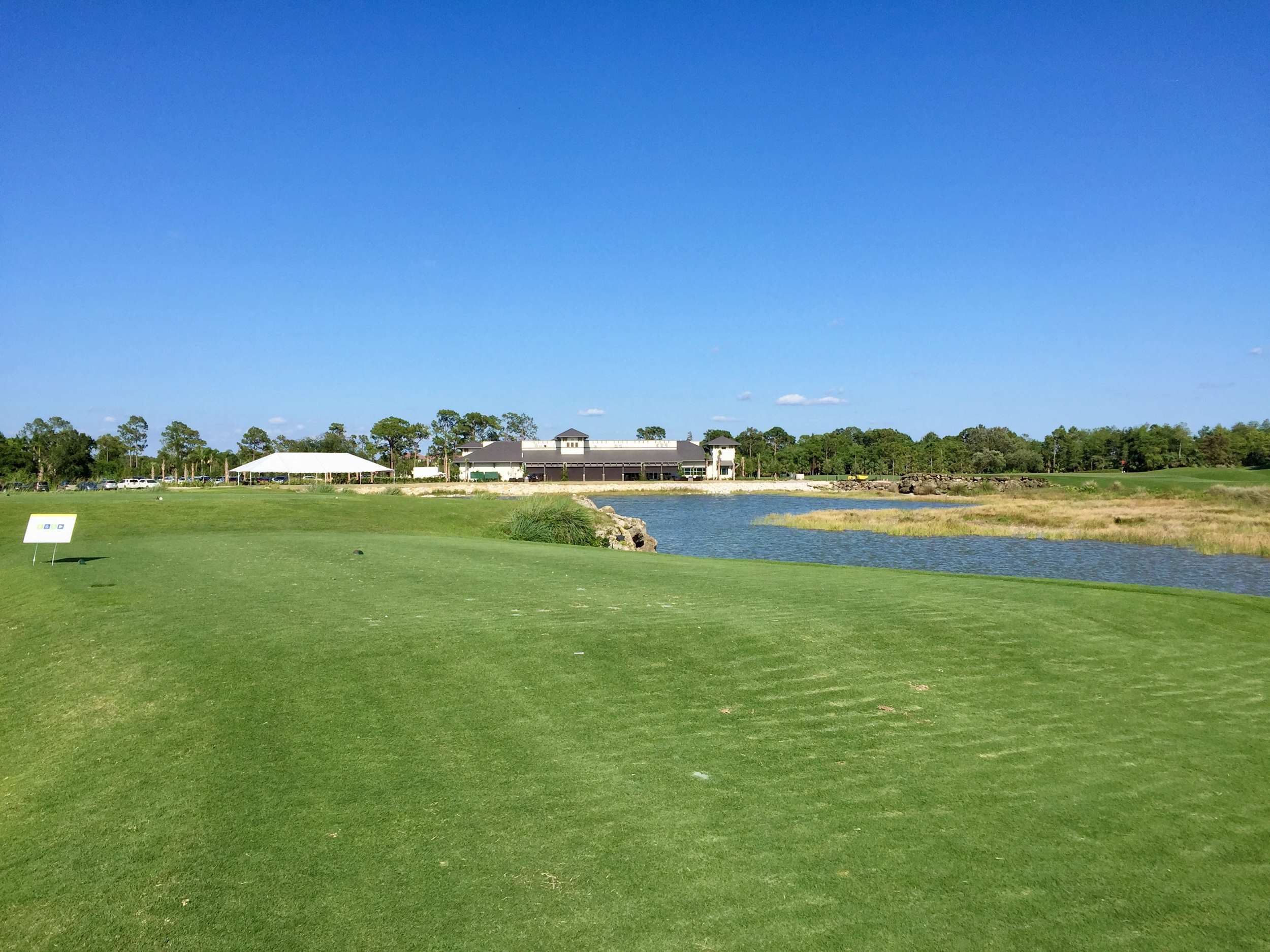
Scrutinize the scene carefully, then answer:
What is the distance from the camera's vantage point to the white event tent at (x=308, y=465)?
235ft

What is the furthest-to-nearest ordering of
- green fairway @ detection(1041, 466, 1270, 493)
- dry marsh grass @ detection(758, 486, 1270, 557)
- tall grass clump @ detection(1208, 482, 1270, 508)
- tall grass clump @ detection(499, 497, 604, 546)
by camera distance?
green fairway @ detection(1041, 466, 1270, 493) < tall grass clump @ detection(1208, 482, 1270, 508) < dry marsh grass @ detection(758, 486, 1270, 557) < tall grass clump @ detection(499, 497, 604, 546)

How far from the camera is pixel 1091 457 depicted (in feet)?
402

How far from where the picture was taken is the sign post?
14.5 metres

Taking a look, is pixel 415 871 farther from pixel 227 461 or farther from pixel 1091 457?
pixel 1091 457

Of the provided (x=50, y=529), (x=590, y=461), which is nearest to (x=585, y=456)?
(x=590, y=461)

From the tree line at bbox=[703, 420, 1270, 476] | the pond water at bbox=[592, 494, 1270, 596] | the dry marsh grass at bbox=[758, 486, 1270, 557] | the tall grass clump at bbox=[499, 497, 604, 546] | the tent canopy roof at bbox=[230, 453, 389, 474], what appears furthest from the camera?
the tree line at bbox=[703, 420, 1270, 476]

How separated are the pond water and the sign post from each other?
19.6 metres

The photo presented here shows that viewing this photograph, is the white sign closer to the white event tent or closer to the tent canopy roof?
the tent canopy roof

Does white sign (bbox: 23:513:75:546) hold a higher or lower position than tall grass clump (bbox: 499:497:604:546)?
higher

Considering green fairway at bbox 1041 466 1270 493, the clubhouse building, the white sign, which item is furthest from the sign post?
the clubhouse building

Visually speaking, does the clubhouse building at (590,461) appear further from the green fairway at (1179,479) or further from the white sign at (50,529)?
the white sign at (50,529)

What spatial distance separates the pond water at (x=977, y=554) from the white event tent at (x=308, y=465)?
114 feet

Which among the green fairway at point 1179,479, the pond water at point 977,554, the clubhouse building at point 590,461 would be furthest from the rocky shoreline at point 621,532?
the clubhouse building at point 590,461

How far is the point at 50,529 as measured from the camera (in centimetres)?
1496
